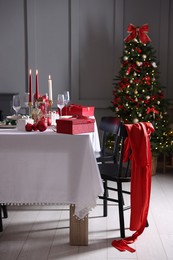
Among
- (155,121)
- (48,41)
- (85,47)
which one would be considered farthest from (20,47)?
(155,121)

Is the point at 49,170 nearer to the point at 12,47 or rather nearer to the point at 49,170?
the point at 49,170

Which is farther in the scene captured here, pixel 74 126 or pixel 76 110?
pixel 76 110

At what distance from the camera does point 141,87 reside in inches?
193

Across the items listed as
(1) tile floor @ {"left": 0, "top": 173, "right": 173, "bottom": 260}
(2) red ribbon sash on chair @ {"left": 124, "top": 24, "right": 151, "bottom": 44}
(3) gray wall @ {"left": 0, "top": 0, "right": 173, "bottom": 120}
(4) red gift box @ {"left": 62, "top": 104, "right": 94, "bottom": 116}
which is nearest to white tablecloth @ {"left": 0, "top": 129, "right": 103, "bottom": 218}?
(1) tile floor @ {"left": 0, "top": 173, "right": 173, "bottom": 260}

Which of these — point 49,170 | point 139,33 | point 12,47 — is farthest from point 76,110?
point 12,47

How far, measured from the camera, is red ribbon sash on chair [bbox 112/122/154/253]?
2842mm

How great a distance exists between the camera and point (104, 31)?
17.9 ft

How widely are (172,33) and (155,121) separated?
1.40 m

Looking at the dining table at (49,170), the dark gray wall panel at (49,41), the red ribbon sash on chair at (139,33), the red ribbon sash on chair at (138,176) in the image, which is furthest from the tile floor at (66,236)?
the dark gray wall panel at (49,41)

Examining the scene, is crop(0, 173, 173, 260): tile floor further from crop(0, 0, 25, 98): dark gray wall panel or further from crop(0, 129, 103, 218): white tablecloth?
crop(0, 0, 25, 98): dark gray wall panel

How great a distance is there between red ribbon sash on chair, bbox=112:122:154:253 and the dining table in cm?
41

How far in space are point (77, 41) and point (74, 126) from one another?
3204 mm

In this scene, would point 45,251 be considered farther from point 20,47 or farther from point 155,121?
point 20,47

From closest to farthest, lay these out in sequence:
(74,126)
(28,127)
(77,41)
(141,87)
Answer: (74,126), (28,127), (141,87), (77,41)
